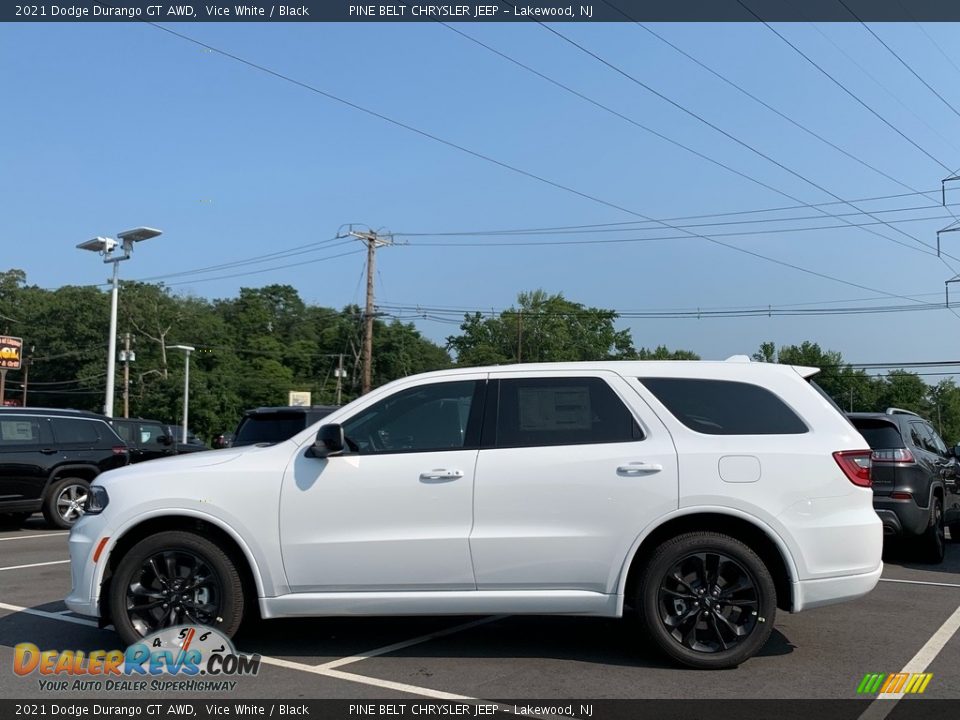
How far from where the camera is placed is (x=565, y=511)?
5.42 metres

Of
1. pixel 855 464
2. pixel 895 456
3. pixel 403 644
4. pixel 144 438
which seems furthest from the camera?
pixel 144 438

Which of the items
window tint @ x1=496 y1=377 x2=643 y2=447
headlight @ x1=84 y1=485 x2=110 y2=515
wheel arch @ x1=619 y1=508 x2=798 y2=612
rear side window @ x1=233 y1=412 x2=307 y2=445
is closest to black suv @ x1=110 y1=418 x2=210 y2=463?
rear side window @ x1=233 y1=412 x2=307 y2=445

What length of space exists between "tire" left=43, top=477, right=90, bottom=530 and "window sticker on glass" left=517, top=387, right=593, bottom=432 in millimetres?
10307

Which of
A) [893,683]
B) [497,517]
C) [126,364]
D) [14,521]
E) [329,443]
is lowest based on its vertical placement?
[14,521]

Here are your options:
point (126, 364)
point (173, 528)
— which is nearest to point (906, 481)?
point (173, 528)

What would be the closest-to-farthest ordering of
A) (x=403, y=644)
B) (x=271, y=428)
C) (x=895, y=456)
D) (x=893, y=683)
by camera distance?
(x=893, y=683)
(x=403, y=644)
(x=895, y=456)
(x=271, y=428)

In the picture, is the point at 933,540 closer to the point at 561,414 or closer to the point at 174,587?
the point at 561,414

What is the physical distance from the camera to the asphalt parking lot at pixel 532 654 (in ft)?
16.5

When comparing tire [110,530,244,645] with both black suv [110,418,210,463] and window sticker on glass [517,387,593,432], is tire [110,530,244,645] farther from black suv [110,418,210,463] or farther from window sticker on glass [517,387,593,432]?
black suv [110,418,210,463]

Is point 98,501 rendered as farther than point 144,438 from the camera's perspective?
No

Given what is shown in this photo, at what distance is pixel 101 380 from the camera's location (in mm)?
75875

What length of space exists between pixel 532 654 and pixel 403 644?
88 centimetres

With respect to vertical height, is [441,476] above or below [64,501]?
above
